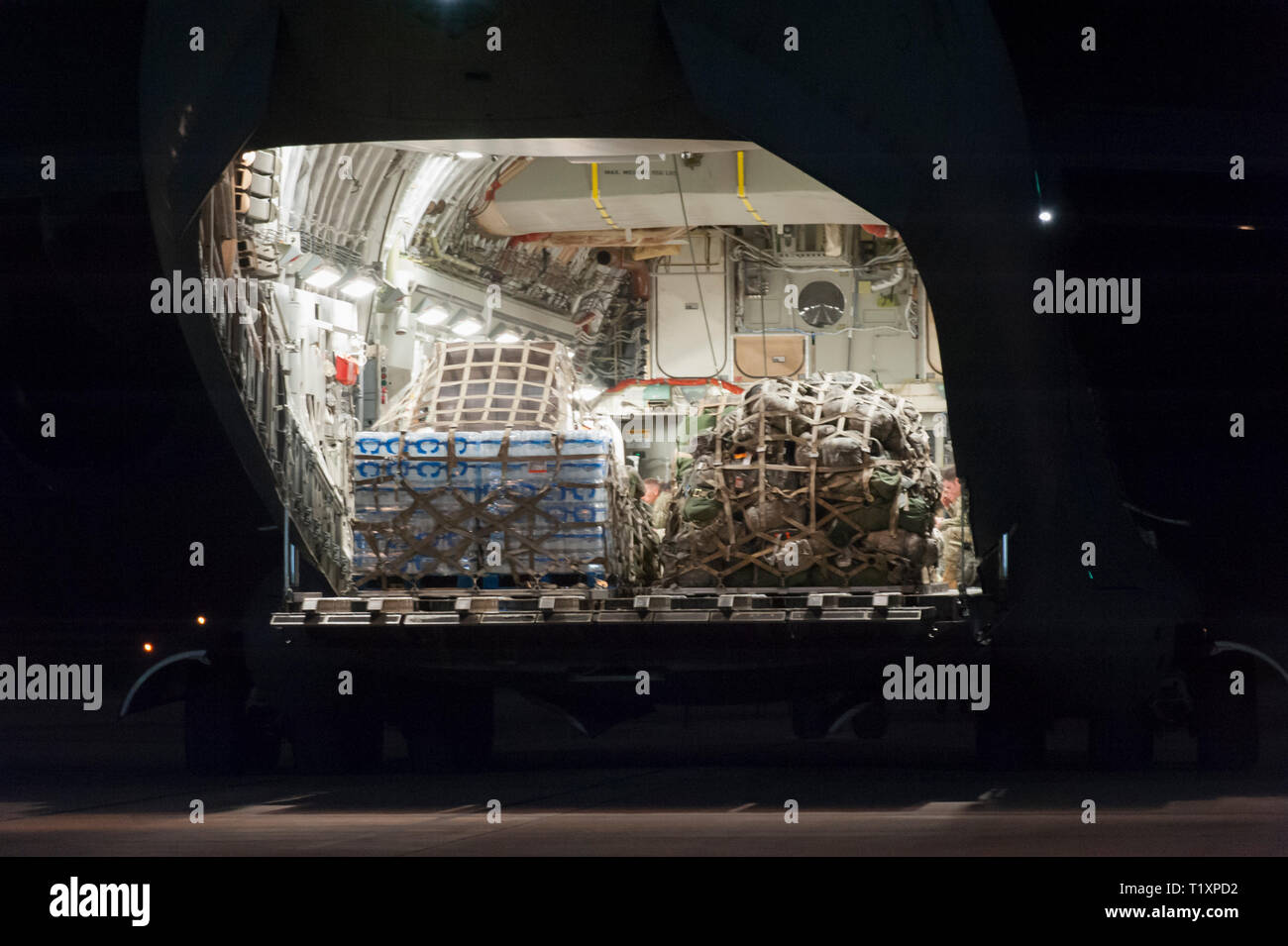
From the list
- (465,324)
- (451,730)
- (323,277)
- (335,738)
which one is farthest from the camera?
(465,324)

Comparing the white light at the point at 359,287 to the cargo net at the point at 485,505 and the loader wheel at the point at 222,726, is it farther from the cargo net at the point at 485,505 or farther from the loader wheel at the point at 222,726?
the loader wheel at the point at 222,726

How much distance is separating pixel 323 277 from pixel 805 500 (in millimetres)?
4984

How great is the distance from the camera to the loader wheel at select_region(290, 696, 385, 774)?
10695mm

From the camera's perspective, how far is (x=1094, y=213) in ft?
33.1

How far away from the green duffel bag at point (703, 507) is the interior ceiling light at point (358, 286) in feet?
15.0

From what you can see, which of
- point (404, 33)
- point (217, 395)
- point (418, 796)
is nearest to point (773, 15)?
point (404, 33)

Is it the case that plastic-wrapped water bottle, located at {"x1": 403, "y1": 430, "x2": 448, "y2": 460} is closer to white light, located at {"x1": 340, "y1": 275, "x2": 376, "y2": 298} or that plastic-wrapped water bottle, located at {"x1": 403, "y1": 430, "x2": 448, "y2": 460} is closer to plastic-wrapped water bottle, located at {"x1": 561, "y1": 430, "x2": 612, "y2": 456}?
plastic-wrapped water bottle, located at {"x1": 561, "y1": 430, "x2": 612, "y2": 456}

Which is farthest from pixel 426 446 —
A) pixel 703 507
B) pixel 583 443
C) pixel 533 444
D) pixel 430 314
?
pixel 430 314

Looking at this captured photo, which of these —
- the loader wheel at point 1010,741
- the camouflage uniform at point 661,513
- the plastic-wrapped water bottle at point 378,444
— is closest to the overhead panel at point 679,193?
the camouflage uniform at point 661,513

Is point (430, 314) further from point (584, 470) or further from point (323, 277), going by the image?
point (584, 470)

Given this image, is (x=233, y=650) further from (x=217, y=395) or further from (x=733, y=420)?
(x=733, y=420)

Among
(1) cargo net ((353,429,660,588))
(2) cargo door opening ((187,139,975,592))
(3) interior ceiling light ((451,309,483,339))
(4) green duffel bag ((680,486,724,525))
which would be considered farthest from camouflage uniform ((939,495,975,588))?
(3) interior ceiling light ((451,309,483,339))

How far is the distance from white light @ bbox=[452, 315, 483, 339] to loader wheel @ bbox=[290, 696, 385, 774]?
6.40m

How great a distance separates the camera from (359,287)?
45.9 feet
